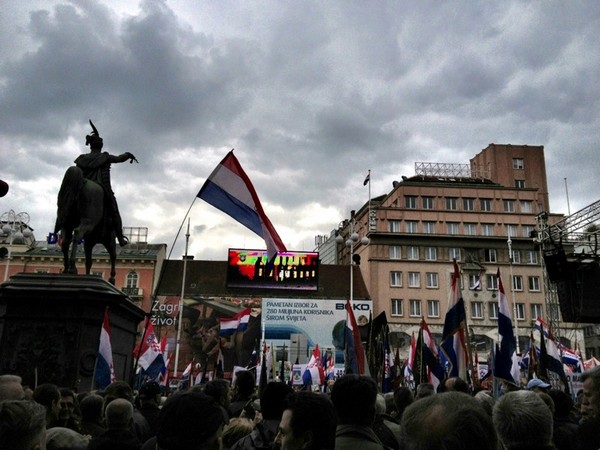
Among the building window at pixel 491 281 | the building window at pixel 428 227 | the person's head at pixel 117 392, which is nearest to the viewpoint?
the person's head at pixel 117 392

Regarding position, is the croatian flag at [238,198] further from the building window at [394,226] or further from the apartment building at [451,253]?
the building window at [394,226]

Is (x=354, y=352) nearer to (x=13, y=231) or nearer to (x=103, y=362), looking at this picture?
(x=103, y=362)

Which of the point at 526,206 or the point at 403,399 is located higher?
the point at 526,206

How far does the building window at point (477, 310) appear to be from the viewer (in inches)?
2160

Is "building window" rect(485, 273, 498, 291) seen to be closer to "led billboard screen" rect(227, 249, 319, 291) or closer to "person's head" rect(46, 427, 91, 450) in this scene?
"led billboard screen" rect(227, 249, 319, 291)

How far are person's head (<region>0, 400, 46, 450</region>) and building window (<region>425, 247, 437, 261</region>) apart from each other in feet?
186

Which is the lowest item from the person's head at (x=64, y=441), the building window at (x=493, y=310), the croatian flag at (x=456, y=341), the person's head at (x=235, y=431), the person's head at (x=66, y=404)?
the person's head at (x=235, y=431)

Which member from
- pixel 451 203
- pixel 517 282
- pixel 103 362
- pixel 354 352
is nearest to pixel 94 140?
pixel 103 362

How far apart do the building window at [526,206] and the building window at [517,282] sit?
23.4 feet

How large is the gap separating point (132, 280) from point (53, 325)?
50.0 meters

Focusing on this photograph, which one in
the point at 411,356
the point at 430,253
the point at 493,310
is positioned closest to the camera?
the point at 411,356

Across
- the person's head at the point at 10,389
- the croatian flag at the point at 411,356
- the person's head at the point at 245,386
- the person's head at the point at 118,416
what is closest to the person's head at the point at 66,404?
the person's head at the point at 10,389

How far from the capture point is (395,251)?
58000mm

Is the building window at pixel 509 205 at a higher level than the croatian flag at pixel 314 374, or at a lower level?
higher
